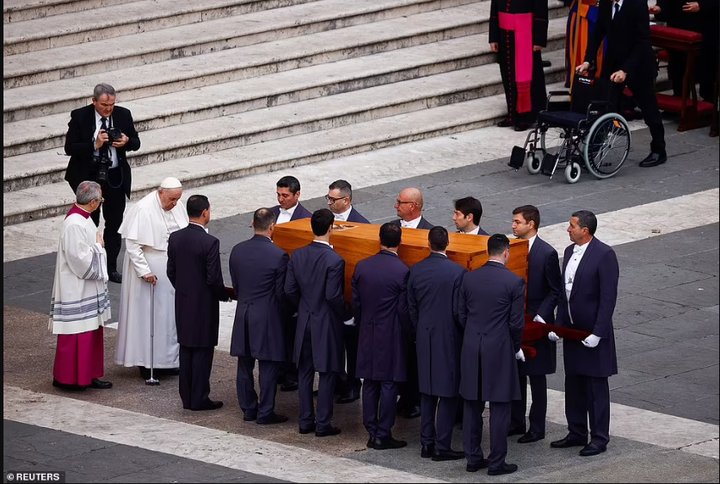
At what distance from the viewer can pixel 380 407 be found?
10016mm

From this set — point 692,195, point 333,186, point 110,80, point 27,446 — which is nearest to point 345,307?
point 333,186

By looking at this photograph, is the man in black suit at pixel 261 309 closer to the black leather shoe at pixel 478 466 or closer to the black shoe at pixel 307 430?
the black shoe at pixel 307 430

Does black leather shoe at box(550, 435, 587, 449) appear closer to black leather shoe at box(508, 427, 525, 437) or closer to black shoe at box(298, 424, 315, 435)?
black leather shoe at box(508, 427, 525, 437)

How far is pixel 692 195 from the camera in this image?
1589 centimetres

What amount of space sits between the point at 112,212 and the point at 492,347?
5388mm

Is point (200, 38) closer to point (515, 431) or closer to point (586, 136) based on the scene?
point (586, 136)

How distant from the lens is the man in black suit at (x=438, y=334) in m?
9.61

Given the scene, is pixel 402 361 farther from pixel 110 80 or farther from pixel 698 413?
pixel 110 80

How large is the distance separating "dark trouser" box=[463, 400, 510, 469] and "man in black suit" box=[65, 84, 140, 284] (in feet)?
16.8

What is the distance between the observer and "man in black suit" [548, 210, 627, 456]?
383 inches

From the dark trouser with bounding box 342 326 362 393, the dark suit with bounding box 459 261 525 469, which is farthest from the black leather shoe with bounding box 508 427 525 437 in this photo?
the dark trouser with bounding box 342 326 362 393

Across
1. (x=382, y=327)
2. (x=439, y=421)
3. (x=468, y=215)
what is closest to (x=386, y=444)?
(x=439, y=421)

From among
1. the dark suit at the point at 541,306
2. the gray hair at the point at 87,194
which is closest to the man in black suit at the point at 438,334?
the dark suit at the point at 541,306

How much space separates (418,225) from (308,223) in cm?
81
